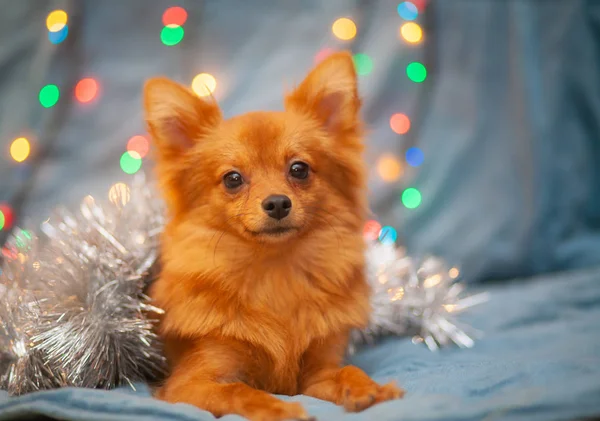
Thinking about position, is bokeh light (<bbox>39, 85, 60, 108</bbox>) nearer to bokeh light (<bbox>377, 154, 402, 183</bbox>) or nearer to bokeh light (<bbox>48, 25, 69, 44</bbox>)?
bokeh light (<bbox>48, 25, 69, 44</bbox>)

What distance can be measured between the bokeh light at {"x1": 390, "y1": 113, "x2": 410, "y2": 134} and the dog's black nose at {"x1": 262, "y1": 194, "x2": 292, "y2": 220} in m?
1.71

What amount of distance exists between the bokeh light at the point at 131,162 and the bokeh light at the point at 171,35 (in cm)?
58

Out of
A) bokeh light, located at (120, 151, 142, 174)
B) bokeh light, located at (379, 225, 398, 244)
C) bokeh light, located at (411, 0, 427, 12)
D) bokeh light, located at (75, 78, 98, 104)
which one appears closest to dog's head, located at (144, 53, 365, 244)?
bokeh light, located at (379, 225, 398, 244)

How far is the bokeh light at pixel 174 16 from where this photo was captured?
2988 millimetres

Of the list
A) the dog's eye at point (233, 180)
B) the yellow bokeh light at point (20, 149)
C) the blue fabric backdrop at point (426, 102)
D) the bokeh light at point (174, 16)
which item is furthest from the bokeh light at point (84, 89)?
the dog's eye at point (233, 180)

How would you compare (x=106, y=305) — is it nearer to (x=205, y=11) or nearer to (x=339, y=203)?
(x=339, y=203)

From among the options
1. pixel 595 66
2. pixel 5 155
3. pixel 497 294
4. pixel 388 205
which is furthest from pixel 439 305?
pixel 5 155

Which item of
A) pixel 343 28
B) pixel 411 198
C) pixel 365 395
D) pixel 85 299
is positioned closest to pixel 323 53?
pixel 343 28

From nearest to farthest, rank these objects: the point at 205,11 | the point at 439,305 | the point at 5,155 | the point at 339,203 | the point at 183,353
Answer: the point at 183,353, the point at 339,203, the point at 439,305, the point at 5,155, the point at 205,11

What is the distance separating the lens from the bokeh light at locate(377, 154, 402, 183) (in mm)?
3203

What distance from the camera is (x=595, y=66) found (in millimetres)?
3232

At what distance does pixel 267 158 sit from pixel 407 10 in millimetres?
1753

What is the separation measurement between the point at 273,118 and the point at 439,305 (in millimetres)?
1045

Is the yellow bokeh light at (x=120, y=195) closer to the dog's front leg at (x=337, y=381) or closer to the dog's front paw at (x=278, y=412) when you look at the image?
the dog's front leg at (x=337, y=381)
